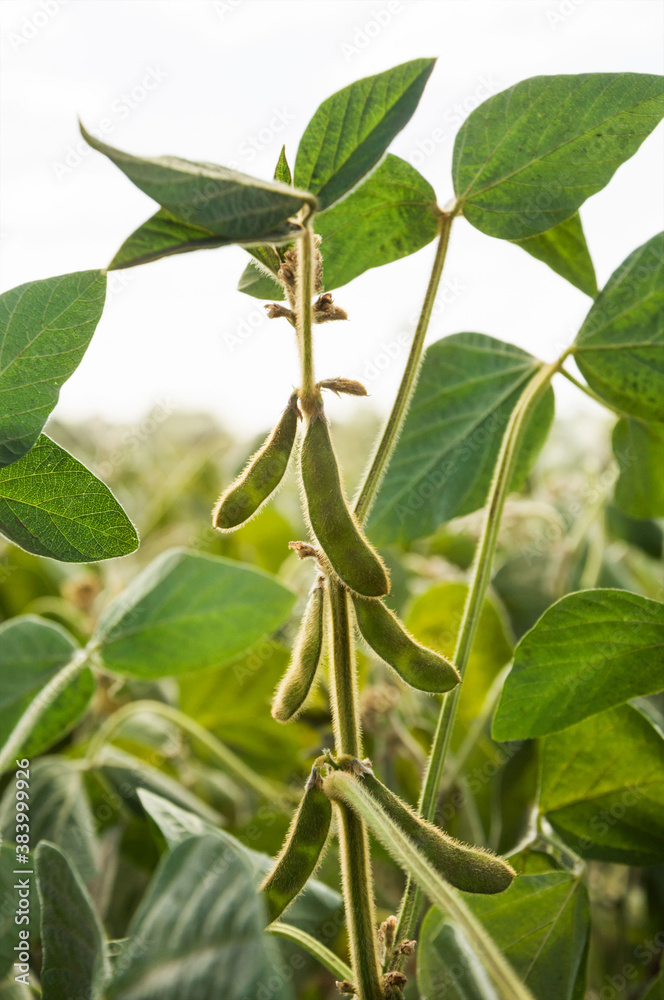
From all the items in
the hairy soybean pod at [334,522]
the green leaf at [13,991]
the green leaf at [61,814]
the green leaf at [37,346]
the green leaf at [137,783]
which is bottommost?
the green leaf at [13,991]

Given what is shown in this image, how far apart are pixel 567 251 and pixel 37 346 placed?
1.38ft

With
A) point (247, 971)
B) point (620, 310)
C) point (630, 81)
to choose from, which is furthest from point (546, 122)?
point (247, 971)

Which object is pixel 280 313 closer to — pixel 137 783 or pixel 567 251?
pixel 567 251

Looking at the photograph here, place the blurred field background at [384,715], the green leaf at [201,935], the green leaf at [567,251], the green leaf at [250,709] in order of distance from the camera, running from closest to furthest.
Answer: the green leaf at [201,935]
the green leaf at [567,251]
the blurred field background at [384,715]
the green leaf at [250,709]

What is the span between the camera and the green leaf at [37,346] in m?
0.43

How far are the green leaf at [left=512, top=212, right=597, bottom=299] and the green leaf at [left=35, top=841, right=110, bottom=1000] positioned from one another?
0.54 meters

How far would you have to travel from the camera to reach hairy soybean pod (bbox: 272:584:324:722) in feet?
1.33

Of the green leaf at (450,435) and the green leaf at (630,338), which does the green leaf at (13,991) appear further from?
the green leaf at (630,338)

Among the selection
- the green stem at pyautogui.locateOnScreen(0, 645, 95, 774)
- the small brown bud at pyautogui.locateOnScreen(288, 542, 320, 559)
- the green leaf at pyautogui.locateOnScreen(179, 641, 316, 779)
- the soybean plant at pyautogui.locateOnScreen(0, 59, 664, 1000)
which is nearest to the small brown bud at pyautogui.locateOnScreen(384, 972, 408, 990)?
the soybean plant at pyautogui.locateOnScreen(0, 59, 664, 1000)

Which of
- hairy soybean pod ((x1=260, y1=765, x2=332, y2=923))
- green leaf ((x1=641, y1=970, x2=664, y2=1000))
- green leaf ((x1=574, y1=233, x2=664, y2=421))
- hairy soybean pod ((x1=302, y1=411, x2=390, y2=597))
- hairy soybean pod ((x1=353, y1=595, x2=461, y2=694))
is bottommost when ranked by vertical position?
green leaf ((x1=641, y1=970, x2=664, y2=1000))

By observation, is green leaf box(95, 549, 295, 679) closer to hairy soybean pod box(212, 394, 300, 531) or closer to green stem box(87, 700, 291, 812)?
green stem box(87, 700, 291, 812)

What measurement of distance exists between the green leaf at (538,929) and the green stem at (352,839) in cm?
10

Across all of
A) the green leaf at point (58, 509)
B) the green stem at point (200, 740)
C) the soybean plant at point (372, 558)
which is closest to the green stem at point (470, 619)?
the soybean plant at point (372, 558)

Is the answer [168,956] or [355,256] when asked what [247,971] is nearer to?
[168,956]
